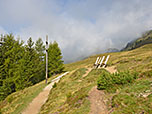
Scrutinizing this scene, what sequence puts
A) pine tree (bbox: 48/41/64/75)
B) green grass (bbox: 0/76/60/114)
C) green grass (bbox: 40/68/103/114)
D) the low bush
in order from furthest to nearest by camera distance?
1. pine tree (bbox: 48/41/64/75)
2. green grass (bbox: 0/76/60/114)
3. the low bush
4. green grass (bbox: 40/68/103/114)

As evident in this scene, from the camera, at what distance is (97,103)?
7.96 metres

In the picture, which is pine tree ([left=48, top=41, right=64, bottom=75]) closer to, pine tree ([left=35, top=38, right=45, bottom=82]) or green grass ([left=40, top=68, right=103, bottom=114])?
pine tree ([left=35, top=38, right=45, bottom=82])

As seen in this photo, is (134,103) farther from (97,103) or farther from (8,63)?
(8,63)

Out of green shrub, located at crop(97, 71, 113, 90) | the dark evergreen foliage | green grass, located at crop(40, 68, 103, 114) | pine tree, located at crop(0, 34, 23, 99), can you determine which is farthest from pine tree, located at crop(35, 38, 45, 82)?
green shrub, located at crop(97, 71, 113, 90)

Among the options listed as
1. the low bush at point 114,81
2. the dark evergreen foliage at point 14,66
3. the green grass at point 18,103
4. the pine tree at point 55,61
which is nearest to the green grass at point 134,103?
the low bush at point 114,81

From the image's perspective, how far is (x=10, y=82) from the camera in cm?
3158

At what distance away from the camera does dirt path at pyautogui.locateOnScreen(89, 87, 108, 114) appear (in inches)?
270

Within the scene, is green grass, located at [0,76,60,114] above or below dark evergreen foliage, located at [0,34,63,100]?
below

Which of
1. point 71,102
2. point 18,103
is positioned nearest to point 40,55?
point 18,103

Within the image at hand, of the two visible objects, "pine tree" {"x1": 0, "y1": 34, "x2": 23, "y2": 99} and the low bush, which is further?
"pine tree" {"x1": 0, "y1": 34, "x2": 23, "y2": 99}

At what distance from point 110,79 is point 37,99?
12.0 metres

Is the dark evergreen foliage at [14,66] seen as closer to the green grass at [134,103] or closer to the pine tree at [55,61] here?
the pine tree at [55,61]

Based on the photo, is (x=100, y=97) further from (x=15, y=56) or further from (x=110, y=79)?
(x=15, y=56)

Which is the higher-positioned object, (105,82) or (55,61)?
(55,61)
